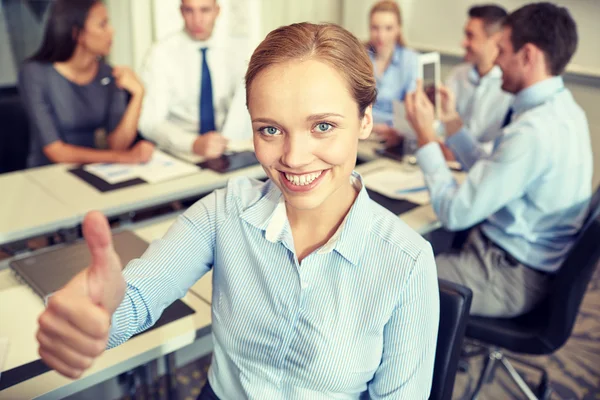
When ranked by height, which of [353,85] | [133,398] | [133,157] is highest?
[353,85]

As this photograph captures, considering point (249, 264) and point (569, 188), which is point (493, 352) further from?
point (249, 264)

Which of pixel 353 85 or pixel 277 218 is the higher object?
pixel 353 85

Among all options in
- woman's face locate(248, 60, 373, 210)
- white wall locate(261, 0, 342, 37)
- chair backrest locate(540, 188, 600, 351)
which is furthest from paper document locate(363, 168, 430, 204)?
white wall locate(261, 0, 342, 37)

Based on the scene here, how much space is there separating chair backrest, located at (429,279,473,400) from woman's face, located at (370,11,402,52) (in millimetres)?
2555

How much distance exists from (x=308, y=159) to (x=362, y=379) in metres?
0.43

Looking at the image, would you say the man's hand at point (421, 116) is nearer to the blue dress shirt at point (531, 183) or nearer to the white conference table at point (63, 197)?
the blue dress shirt at point (531, 183)

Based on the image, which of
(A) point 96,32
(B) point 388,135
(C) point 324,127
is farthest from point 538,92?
(A) point 96,32

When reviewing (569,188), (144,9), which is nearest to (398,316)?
(569,188)

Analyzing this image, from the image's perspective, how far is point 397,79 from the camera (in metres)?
3.46

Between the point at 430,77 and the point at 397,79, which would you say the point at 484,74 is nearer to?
the point at 397,79

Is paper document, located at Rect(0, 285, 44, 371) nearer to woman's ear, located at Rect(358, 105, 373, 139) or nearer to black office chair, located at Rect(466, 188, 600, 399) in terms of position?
woman's ear, located at Rect(358, 105, 373, 139)

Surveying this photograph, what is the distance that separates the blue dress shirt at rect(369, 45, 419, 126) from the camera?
341cm

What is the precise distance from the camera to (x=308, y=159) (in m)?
0.93

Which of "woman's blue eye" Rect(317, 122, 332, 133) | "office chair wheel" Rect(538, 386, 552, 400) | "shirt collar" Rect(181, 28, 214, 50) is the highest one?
"woman's blue eye" Rect(317, 122, 332, 133)
